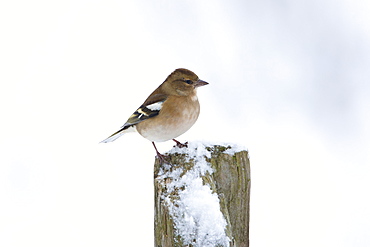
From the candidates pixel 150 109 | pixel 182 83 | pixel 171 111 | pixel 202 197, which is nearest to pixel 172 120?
pixel 171 111

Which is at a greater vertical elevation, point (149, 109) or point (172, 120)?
point (149, 109)

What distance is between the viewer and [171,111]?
399 centimetres

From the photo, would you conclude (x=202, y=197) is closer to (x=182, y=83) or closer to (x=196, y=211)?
(x=196, y=211)

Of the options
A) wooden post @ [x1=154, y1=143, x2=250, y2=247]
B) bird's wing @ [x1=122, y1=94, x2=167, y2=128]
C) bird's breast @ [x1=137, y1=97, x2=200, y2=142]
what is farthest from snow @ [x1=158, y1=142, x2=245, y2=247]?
bird's wing @ [x1=122, y1=94, x2=167, y2=128]

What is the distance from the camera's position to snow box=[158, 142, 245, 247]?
2.12m

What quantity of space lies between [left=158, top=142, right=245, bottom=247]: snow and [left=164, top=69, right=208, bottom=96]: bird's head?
1.64 m

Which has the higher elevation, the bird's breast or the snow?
the bird's breast

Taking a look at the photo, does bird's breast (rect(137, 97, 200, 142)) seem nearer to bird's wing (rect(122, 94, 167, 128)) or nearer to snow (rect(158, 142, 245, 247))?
bird's wing (rect(122, 94, 167, 128))

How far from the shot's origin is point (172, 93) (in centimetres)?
414

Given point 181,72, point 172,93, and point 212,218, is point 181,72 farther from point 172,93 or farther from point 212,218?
point 212,218

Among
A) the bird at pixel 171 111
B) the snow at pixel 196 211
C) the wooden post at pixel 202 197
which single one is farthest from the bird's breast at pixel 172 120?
the snow at pixel 196 211

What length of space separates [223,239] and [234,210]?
0.68m

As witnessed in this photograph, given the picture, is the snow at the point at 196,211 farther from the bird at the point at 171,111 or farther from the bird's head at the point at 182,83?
the bird's head at the point at 182,83

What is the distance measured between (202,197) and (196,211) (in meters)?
0.09
